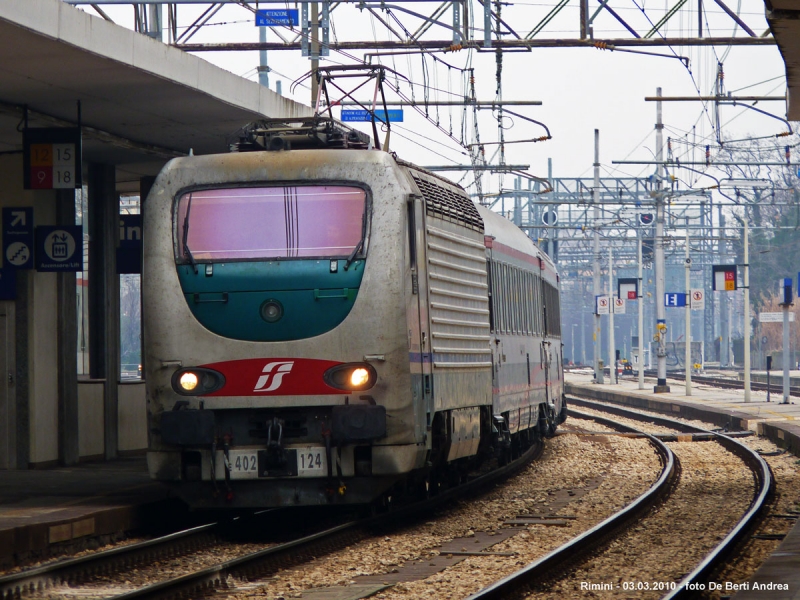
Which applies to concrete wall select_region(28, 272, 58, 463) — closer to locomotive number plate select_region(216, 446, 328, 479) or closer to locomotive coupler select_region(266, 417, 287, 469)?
locomotive number plate select_region(216, 446, 328, 479)

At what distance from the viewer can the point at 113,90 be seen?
44.7 ft

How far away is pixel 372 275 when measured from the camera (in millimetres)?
10766

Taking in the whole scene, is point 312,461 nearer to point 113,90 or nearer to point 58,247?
point 113,90

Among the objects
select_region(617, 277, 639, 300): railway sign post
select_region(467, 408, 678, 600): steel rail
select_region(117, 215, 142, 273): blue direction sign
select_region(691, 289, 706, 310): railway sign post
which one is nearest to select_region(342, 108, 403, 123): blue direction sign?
select_region(117, 215, 142, 273): blue direction sign

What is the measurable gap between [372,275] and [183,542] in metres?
2.65

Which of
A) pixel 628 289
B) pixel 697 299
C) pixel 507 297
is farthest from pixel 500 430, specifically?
pixel 628 289

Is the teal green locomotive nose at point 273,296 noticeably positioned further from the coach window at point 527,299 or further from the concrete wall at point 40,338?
the coach window at point 527,299

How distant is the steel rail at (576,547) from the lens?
8167mm

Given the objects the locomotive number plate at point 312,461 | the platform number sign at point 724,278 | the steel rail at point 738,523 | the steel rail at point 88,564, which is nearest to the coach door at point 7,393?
the steel rail at point 88,564

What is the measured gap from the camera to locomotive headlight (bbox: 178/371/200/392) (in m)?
10.7

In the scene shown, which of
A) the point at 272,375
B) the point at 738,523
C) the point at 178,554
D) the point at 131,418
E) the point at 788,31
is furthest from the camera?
the point at 131,418

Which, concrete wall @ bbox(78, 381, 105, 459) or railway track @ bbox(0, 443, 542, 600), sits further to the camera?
concrete wall @ bbox(78, 381, 105, 459)

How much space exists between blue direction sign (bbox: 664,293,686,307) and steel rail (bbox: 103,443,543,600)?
2596cm

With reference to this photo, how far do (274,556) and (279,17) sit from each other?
41.7 feet
